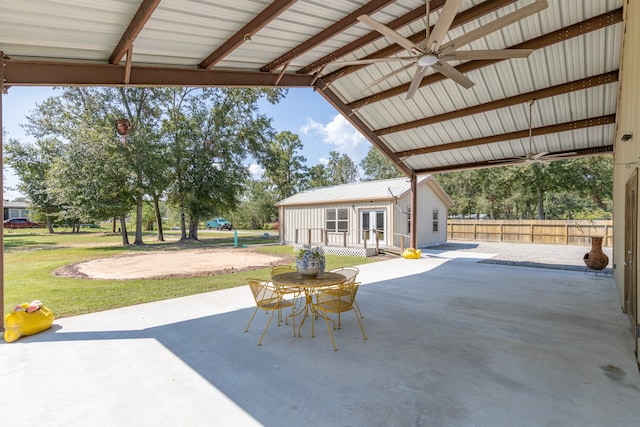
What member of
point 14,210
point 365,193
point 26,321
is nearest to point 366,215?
point 365,193

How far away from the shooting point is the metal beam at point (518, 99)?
599 cm

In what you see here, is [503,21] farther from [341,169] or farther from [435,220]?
[341,169]

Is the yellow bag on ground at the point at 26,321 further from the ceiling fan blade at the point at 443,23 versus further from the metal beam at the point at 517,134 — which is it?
the metal beam at the point at 517,134

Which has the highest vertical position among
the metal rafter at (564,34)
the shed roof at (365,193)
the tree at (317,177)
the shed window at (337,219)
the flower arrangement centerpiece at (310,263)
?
the tree at (317,177)

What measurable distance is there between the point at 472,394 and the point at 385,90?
22.6 ft

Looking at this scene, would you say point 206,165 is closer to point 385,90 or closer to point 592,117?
point 385,90

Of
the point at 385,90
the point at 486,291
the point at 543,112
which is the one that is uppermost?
the point at 385,90

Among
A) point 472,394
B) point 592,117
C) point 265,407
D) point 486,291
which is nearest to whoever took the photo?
point 265,407

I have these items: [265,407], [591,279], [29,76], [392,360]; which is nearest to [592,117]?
[591,279]

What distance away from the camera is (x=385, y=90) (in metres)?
7.82

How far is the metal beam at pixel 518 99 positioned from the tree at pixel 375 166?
29437mm

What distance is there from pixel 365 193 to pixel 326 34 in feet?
32.3

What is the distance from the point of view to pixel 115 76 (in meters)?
4.80

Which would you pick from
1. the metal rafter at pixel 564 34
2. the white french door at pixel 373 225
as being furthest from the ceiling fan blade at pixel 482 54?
the white french door at pixel 373 225
